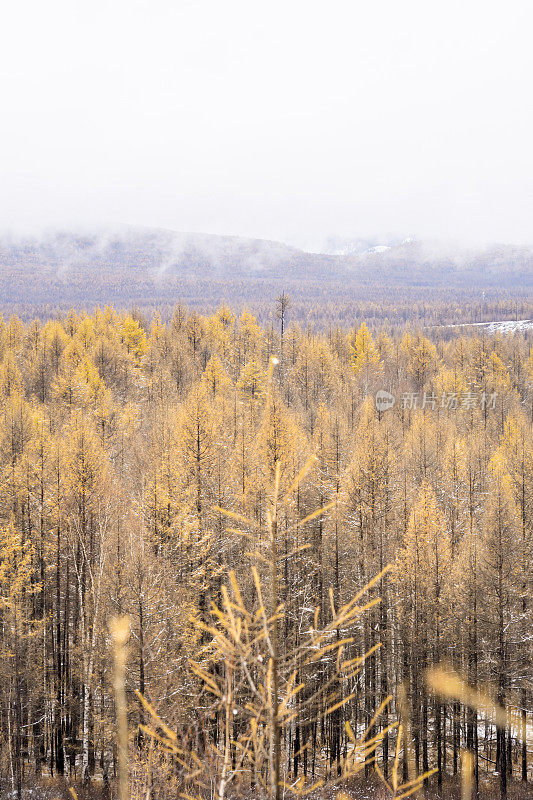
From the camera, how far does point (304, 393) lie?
61.8 meters

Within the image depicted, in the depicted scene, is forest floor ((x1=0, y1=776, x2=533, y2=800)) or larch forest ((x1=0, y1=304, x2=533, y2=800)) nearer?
larch forest ((x1=0, y1=304, x2=533, y2=800))

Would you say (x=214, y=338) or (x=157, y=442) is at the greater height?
(x=214, y=338)

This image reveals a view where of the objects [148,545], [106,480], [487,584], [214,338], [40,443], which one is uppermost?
[214,338]

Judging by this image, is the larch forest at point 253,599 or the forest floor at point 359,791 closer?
the larch forest at point 253,599

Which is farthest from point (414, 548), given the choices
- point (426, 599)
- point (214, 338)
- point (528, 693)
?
point (214, 338)

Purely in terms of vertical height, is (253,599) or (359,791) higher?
(253,599)

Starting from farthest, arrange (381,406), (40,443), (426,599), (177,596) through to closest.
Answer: (381,406)
(40,443)
(426,599)
(177,596)

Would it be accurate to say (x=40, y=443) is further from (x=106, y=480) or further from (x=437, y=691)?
(x=437, y=691)

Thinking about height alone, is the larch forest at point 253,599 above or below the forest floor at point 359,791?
above

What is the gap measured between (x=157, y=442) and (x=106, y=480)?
9793mm

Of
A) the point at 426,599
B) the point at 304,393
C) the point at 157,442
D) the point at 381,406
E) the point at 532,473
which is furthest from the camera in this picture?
the point at 304,393

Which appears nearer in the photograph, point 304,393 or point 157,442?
point 157,442

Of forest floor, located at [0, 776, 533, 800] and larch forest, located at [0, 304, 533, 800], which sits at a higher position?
larch forest, located at [0, 304, 533, 800]

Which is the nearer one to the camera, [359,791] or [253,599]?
[253,599]
